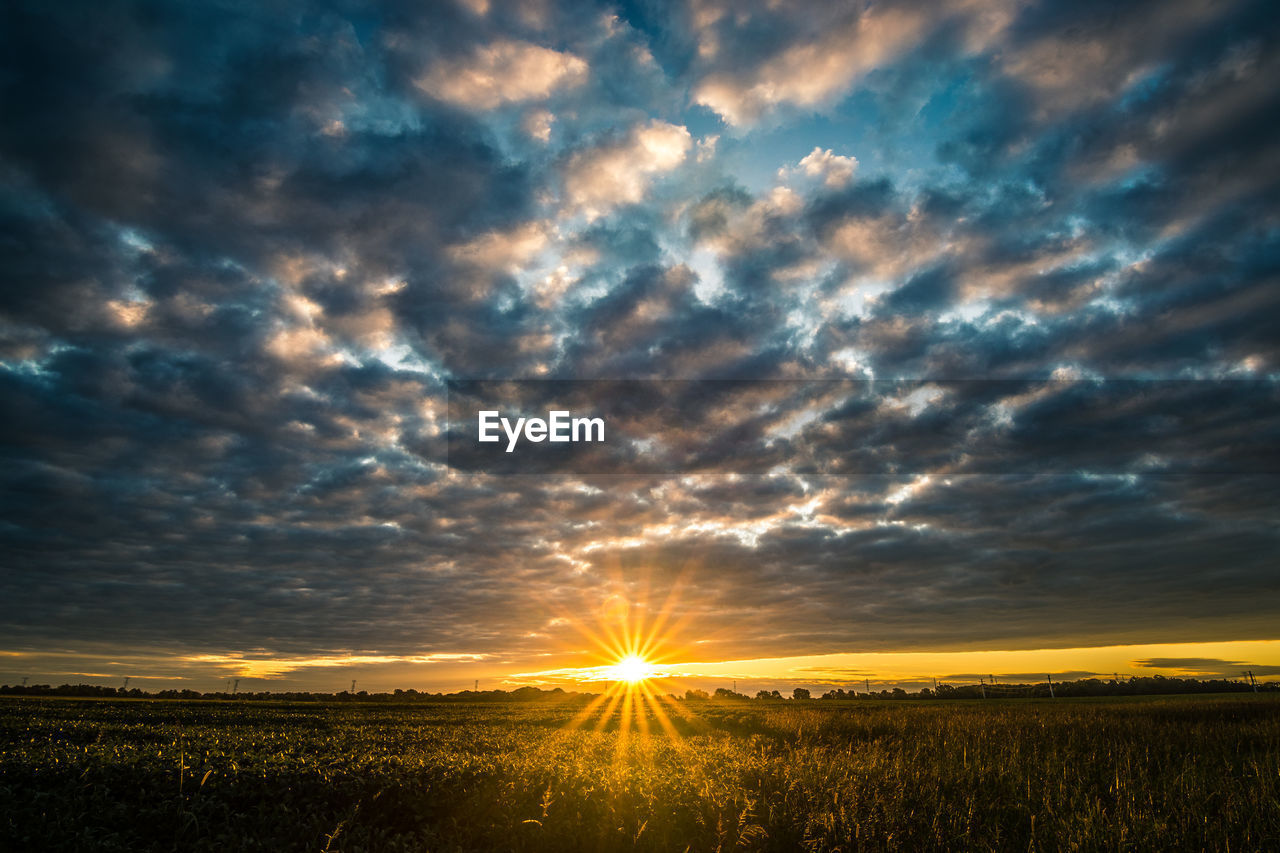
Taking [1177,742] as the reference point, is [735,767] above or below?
above

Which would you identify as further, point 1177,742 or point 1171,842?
point 1177,742

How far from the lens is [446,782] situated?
1128 centimetres

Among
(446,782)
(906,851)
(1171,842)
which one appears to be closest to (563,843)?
(446,782)

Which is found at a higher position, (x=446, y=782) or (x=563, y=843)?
(x=446, y=782)

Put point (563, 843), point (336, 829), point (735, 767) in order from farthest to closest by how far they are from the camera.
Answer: point (735, 767) < point (563, 843) < point (336, 829)

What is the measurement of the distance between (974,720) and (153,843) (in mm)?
38020

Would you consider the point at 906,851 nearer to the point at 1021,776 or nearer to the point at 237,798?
the point at 1021,776

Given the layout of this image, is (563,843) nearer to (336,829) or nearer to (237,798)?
(336,829)

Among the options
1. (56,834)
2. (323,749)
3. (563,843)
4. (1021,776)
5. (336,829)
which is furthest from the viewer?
(1021,776)

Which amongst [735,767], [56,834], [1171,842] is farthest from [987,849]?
[56,834]

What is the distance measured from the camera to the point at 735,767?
54.3ft

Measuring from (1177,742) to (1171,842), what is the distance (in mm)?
18657

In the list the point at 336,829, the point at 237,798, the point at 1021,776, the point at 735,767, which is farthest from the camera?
the point at 1021,776

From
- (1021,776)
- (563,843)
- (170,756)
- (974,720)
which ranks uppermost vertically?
(170,756)
